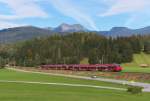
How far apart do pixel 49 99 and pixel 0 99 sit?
315 centimetres

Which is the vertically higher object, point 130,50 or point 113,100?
point 130,50

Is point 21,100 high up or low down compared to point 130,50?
down

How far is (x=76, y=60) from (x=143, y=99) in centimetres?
17085

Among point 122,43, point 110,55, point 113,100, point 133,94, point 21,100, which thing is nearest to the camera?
point 21,100

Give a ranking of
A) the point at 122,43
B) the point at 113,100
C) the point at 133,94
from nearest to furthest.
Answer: the point at 113,100, the point at 133,94, the point at 122,43

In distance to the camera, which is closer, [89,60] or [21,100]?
[21,100]

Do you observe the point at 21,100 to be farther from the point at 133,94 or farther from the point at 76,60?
the point at 76,60

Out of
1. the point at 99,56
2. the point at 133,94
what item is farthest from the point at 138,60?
the point at 133,94

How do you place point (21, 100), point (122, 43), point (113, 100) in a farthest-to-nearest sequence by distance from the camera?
1. point (122, 43)
2. point (113, 100)
3. point (21, 100)

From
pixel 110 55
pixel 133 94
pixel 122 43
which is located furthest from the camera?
pixel 122 43

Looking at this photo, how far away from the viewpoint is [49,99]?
1019 inches

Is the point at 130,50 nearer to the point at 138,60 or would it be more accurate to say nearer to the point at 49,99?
the point at 138,60

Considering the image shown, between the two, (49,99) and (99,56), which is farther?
(99,56)

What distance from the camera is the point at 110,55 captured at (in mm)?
187125
